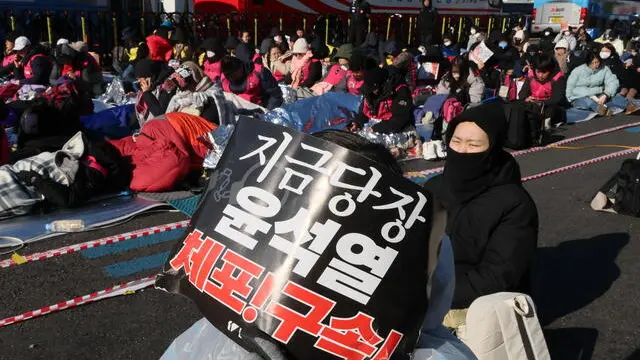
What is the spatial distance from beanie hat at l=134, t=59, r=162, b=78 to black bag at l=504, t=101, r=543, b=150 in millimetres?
4434

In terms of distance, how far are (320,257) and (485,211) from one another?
5.86ft

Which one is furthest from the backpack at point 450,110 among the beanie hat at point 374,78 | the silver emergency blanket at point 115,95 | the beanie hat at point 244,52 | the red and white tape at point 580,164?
the beanie hat at point 244,52

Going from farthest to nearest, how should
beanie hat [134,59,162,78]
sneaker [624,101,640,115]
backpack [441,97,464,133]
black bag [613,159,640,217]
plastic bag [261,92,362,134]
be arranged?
sneaker [624,101,640,115], backpack [441,97,464,133], plastic bag [261,92,362,134], beanie hat [134,59,162,78], black bag [613,159,640,217]

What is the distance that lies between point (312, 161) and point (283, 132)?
92 millimetres

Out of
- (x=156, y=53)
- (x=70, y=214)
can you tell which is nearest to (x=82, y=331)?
(x=70, y=214)

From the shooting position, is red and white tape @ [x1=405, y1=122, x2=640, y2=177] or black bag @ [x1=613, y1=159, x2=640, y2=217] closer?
black bag @ [x1=613, y1=159, x2=640, y2=217]

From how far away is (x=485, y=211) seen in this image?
280cm

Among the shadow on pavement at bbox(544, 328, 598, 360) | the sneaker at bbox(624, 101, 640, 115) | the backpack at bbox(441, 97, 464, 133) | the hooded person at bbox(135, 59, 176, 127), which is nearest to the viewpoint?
the shadow on pavement at bbox(544, 328, 598, 360)

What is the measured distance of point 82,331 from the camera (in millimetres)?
3627

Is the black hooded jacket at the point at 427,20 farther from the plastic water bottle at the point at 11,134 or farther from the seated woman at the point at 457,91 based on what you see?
the plastic water bottle at the point at 11,134

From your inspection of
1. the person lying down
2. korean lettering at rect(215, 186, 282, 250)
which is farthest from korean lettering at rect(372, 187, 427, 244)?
the person lying down

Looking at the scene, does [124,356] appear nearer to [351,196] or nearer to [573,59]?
[351,196]

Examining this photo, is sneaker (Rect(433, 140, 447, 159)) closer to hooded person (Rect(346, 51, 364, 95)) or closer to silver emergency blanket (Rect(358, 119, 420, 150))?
silver emergency blanket (Rect(358, 119, 420, 150))

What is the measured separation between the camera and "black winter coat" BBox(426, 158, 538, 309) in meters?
2.74
